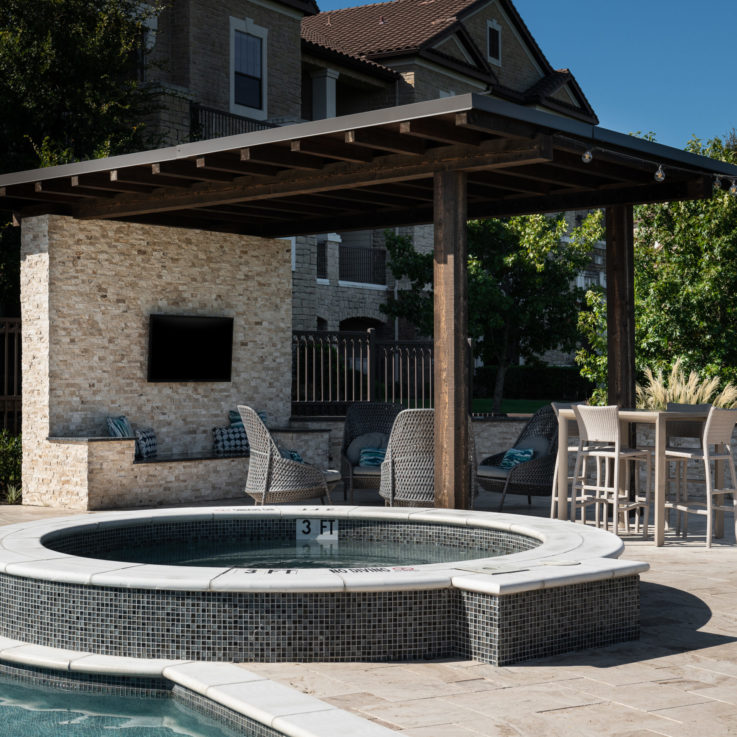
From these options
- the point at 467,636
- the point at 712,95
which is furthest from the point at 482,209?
the point at 712,95

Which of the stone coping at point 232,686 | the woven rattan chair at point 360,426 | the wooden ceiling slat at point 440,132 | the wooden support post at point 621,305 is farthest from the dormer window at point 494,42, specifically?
the stone coping at point 232,686

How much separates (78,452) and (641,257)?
898 centimetres

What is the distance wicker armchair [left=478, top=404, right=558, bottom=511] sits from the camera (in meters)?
9.72

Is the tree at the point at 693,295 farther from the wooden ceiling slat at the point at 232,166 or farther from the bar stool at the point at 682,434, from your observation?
the wooden ceiling slat at the point at 232,166

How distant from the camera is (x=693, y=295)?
14234mm

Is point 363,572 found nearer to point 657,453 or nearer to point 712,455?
point 657,453

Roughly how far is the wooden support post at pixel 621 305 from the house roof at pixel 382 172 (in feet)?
1.21

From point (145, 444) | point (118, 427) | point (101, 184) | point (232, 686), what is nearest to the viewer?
point (232, 686)

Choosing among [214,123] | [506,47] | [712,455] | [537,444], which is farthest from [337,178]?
[506,47]

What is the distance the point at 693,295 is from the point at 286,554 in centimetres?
878

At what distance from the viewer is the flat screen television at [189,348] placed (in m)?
11.6

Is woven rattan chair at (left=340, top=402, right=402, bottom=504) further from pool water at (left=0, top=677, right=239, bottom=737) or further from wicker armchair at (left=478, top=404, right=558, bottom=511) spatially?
pool water at (left=0, top=677, right=239, bottom=737)

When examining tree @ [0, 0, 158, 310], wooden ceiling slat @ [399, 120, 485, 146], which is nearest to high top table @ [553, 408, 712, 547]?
wooden ceiling slat @ [399, 120, 485, 146]

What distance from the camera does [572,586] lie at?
16.1ft
